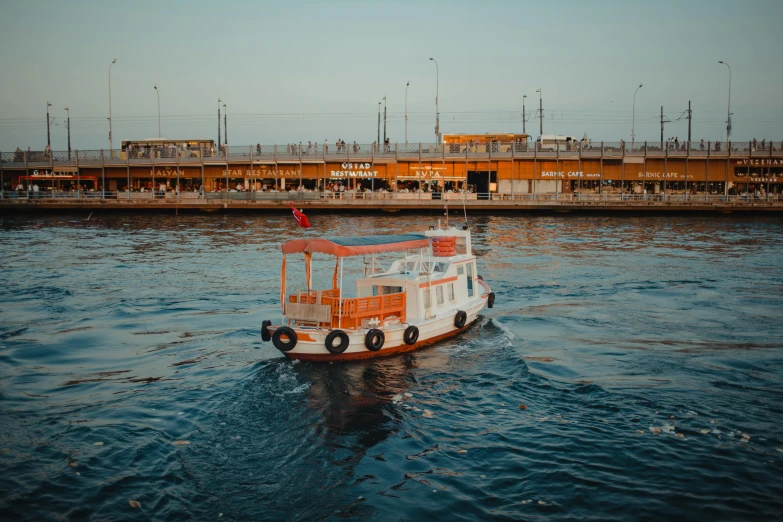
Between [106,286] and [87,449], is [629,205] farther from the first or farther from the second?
[87,449]

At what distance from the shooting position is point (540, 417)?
14359 mm

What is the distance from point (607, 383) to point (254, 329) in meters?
11.5

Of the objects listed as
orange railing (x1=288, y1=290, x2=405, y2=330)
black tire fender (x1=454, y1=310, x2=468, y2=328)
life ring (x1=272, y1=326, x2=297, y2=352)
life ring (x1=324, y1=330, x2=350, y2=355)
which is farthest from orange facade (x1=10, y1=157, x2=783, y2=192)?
life ring (x1=272, y1=326, x2=297, y2=352)

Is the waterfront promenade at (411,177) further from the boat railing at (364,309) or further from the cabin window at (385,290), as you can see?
the boat railing at (364,309)

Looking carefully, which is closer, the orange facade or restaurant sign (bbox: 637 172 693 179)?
the orange facade

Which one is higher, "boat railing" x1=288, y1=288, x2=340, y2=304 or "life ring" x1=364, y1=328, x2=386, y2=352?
"boat railing" x1=288, y1=288, x2=340, y2=304

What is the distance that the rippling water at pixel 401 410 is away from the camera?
35.9 ft

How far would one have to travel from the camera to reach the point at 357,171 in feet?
254

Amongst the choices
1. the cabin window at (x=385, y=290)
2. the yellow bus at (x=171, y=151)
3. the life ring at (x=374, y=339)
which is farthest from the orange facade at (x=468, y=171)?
the life ring at (x=374, y=339)

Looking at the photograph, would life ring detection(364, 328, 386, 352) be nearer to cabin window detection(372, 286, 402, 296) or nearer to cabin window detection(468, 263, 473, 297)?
cabin window detection(372, 286, 402, 296)

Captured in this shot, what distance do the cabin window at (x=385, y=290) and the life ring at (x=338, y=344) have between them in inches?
127

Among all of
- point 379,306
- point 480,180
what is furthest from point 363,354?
point 480,180

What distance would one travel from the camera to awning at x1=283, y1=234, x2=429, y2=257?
17875 millimetres

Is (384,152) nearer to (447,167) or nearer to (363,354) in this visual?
(447,167)
